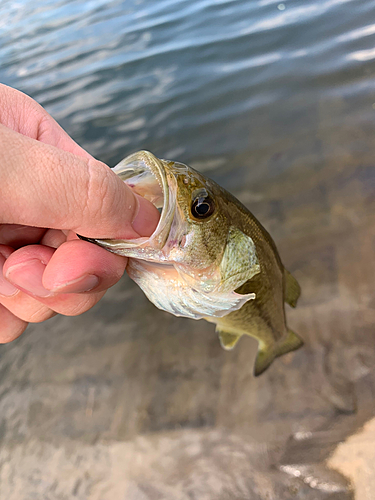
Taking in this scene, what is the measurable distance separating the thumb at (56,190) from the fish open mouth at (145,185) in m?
0.11

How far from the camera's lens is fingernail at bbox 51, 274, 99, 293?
129 cm

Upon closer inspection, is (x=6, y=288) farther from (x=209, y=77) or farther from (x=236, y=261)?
(x=209, y=77)

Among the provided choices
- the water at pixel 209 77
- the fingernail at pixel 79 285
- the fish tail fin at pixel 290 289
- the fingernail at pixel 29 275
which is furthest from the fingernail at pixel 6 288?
the water at pixel 209 77

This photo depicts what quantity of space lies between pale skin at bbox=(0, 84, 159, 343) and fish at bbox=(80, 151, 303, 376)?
86 mm

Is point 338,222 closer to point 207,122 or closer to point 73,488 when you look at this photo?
point 207,122

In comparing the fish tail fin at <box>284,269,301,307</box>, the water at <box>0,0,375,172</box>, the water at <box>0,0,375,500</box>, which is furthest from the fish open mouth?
the water at <box>0,0,375,172</box>

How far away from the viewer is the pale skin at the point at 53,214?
3.42ft

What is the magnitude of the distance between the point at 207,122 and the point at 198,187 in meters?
3.72

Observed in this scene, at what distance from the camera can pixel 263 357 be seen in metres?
2.43

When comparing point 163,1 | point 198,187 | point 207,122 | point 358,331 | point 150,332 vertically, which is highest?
point 163,1

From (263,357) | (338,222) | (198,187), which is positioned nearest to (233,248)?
(198,187)

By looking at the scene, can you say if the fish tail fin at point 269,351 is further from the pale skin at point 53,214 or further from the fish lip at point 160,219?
the fish lip at point 160,219

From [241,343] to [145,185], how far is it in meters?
1.95

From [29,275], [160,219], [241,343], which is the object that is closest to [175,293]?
[160,219]
